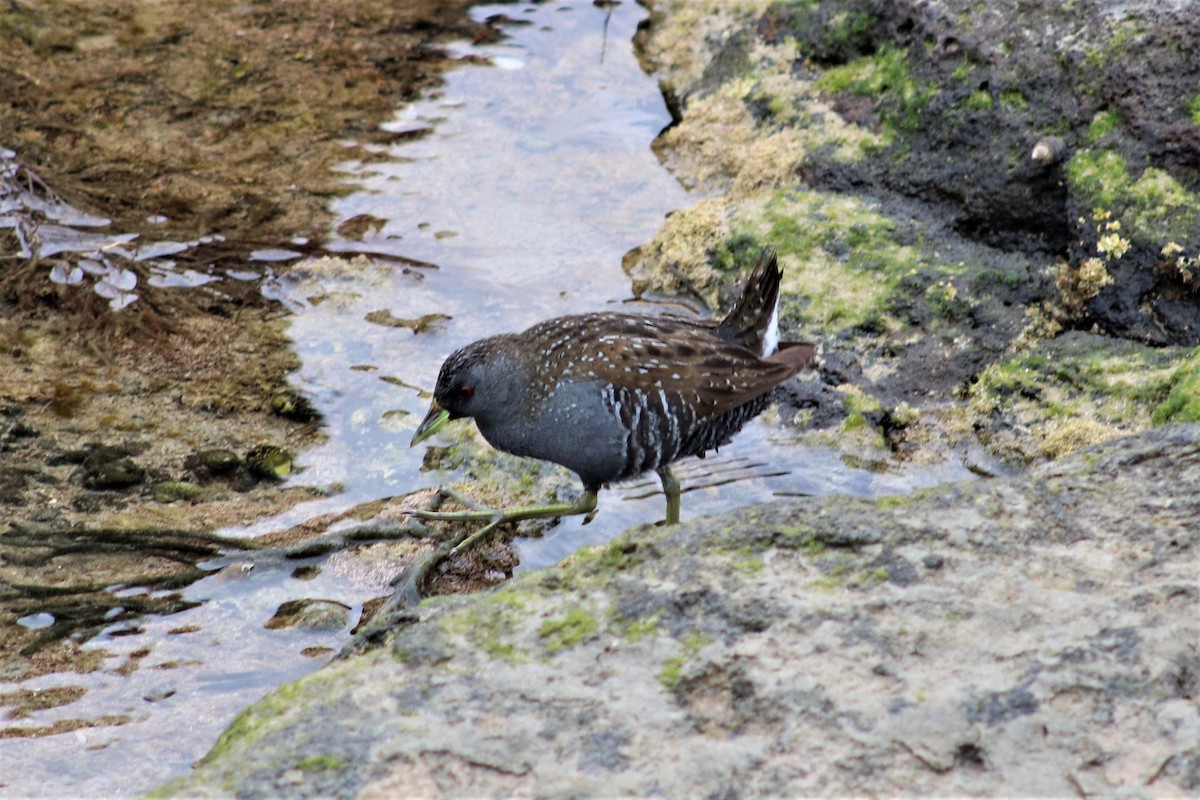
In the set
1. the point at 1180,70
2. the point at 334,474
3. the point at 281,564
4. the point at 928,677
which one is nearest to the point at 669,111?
the point at 1180,70

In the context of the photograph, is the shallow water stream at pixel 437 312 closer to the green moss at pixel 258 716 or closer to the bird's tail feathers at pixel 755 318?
the bird's tail feathers at pixel 755 318

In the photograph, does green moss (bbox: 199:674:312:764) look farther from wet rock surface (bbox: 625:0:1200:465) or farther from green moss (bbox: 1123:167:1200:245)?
green moss (bbox: 1123:167:1200:245)

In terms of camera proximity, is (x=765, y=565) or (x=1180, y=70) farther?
(x=1180, y=70)

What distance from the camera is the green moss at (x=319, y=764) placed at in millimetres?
2039

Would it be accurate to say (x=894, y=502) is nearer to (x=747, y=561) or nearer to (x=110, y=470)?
(x=747, y=561)

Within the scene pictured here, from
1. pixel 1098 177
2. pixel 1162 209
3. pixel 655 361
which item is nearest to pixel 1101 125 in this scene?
pixel 1098 177

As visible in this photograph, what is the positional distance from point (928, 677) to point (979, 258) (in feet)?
9.35

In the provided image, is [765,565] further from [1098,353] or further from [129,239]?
[129,239]

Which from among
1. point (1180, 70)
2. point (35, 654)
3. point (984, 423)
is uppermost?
point (1180, 70)

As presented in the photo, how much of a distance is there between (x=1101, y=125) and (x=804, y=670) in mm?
3219

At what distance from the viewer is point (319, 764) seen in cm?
205

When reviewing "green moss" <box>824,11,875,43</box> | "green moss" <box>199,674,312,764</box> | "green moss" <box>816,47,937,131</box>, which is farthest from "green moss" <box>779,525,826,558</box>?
"green moss" <box>824,11,875,43</box>

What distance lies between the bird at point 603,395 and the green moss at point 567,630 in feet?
4.44

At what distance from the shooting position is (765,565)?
8.38ft
